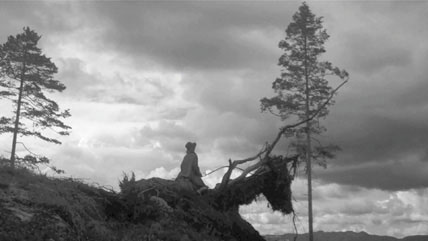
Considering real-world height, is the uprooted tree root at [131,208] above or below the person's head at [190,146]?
below

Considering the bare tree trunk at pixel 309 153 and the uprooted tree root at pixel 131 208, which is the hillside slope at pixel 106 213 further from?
the bare tree trunk at pixel 309 153

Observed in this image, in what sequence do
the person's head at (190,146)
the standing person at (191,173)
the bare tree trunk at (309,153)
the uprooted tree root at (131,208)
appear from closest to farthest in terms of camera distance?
Answer: the uprooted tree root at (131,208), the standing person at (191,173), the person's head at (190,146), the bare tree trunk at (309,153)

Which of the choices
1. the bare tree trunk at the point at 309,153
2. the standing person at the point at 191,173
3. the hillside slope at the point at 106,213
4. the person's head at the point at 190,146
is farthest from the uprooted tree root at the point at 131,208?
the bare tree trunk at the point at 309,153

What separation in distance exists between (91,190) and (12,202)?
2820mm

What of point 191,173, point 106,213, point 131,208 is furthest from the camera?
point 191,173

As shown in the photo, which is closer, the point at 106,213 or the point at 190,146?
the point at 106,213

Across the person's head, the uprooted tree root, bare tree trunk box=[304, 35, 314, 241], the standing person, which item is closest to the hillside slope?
the uprooted tree root

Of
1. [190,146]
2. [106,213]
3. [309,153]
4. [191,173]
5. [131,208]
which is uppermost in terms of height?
[309,153]

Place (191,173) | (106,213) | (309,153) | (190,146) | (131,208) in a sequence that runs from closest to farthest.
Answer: (106,213)
(131,208)
(191,173)
(190,146)
(309,153)

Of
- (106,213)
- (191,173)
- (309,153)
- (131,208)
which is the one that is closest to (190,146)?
(191,173)

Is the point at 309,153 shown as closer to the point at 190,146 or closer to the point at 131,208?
the point at 190,146

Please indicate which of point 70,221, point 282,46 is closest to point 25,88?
point 282,46

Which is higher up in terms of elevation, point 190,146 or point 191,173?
point 190,146

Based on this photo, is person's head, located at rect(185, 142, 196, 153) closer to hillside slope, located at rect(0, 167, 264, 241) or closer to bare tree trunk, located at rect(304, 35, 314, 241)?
hillside slope, located at rect(0, 167, 264, 241)
